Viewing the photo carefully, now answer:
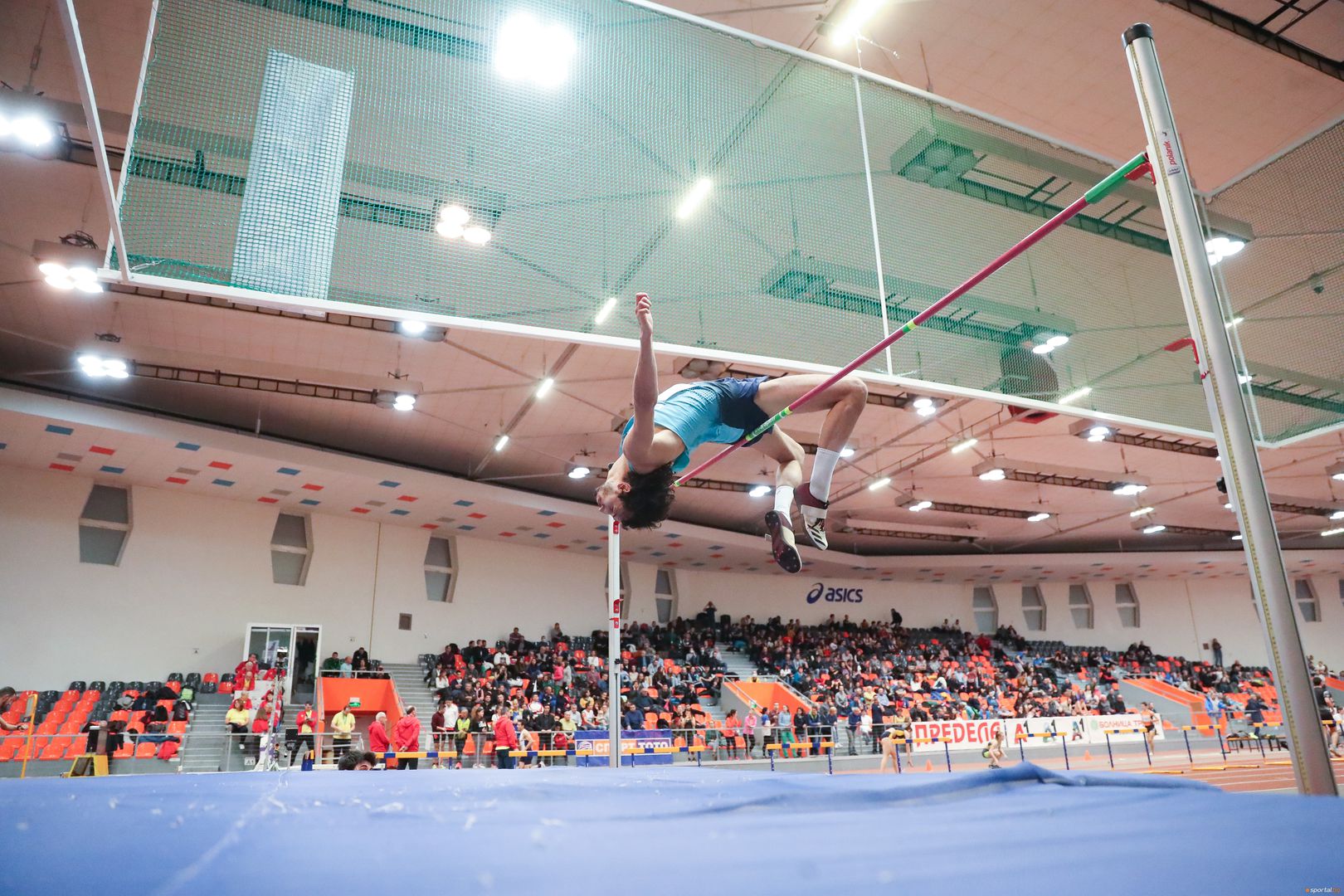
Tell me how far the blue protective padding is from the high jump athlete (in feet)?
5.13

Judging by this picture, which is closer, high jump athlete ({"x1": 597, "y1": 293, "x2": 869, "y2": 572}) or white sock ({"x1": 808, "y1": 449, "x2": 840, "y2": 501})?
high jump athlete ({"x1": 597, "y1": 293, "x2": 869, "y2": 572})

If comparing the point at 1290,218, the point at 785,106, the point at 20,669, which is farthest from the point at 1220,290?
the point at 20,669

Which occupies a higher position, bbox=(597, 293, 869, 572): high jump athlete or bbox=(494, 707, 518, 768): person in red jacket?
bbox=(597, 293, 869, 572): high jump athlete

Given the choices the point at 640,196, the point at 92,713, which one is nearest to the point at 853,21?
the point at 640,196

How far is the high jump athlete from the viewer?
12.3 ft

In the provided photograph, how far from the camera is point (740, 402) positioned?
4.20m

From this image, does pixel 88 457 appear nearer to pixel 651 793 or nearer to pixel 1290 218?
pixel 651 793

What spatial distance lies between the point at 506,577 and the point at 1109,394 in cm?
1669

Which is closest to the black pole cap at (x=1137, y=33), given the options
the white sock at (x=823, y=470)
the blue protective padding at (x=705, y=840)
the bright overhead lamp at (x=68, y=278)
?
the white sock at (x=823, y=470)

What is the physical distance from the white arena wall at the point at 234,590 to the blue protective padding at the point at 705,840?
628 inches

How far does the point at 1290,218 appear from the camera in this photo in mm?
6930

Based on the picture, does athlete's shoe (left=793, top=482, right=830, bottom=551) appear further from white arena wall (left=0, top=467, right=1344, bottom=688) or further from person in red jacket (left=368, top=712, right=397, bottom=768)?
white arena wall (left=0, top=467, right=1344, bottom=688)

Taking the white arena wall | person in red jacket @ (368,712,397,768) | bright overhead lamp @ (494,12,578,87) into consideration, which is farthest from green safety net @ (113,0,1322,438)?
the white arena wall

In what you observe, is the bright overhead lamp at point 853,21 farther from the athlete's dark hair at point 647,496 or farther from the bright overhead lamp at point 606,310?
the athlete's dark hair at point 647,496
